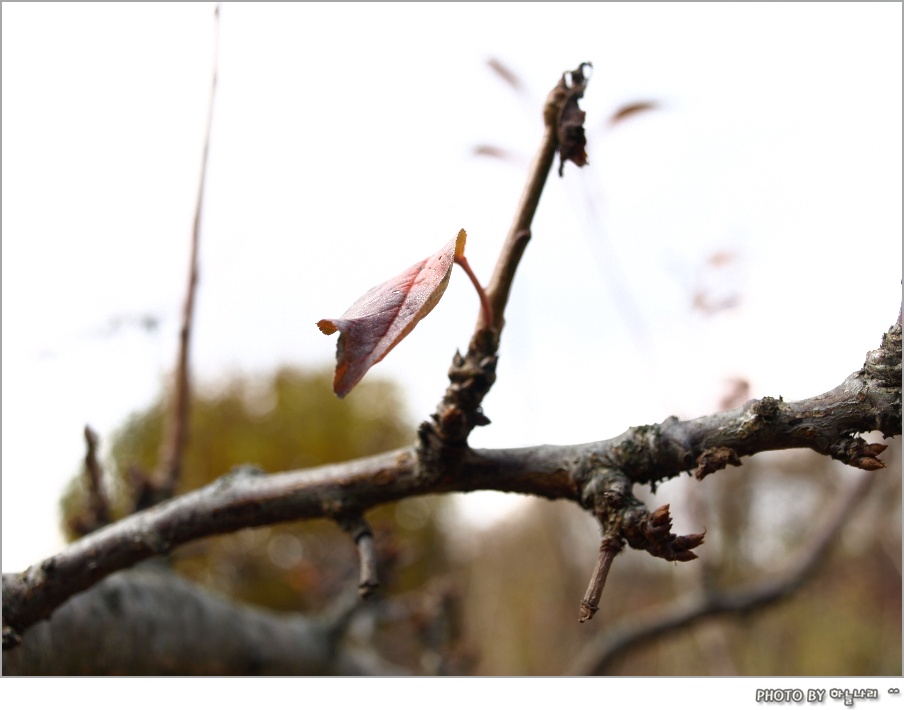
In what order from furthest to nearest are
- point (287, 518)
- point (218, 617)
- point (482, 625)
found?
1. point (482, 625)
2. point (218, 617)
3. point (287, 518)

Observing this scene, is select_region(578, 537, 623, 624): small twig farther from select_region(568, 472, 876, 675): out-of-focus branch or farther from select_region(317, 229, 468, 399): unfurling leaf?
select_region(568, 472, 876, 675): out-of-focus branch

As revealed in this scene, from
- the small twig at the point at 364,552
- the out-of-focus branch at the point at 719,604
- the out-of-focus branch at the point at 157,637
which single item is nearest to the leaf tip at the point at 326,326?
the small twig at the point at 364,552

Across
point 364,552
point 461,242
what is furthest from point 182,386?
point 461,242

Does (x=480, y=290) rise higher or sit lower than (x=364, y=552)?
higher

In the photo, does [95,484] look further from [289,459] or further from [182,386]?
[289,459]

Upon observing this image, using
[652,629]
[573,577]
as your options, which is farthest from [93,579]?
[573,577]

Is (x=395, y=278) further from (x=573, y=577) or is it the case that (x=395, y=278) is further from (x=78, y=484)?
(x=573, y=577)
